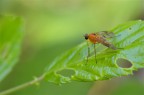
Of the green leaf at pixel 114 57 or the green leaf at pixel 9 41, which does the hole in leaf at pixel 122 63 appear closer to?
the green leaf at pixel 114 57

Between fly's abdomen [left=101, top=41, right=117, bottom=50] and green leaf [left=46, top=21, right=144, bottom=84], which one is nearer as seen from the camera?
green leaf [left=46, top=21, right=144, bottom=84]

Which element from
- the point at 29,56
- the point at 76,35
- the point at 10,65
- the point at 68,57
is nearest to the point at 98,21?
the point at 76,35

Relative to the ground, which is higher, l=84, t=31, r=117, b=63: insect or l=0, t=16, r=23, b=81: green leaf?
l=0, t=16, r=23, b=81: green leaf

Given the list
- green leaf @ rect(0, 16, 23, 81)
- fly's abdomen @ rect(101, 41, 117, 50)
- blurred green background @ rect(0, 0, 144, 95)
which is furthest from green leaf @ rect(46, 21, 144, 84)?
blurred green background @ rect(0, 0, 144, 95)

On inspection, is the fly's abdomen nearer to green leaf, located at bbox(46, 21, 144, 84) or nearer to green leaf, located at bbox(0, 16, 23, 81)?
green leaf, located at bbox(46, 21, 144, 84)

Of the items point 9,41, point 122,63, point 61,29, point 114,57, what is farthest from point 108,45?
point 61,29

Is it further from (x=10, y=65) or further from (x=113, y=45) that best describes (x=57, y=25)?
(x=113, y=45)

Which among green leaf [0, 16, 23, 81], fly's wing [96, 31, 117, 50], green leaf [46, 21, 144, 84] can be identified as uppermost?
green leaf [0, 16, 23, 81]
